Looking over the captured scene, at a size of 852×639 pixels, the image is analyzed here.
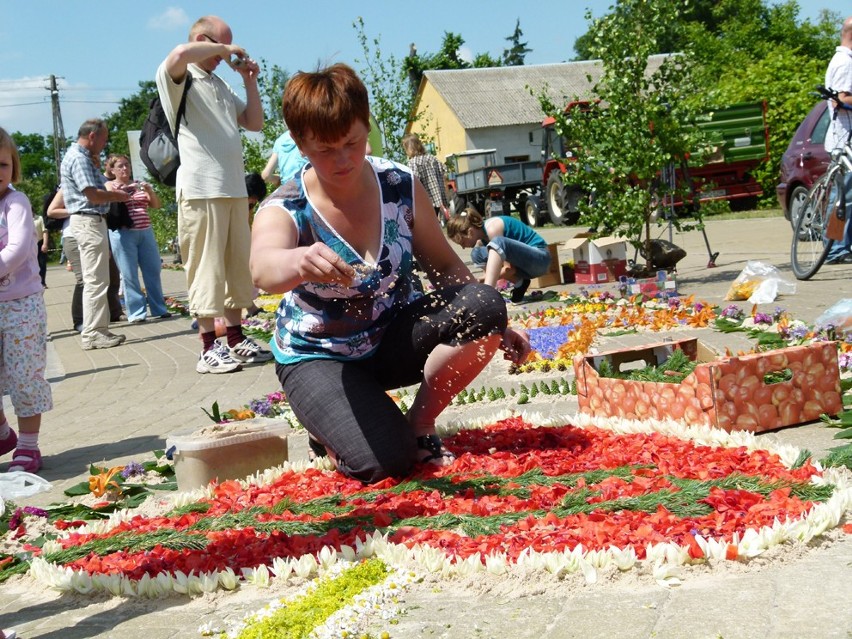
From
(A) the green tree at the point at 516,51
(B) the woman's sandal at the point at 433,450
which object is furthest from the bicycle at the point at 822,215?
(A) the green tree at the point at 516,51

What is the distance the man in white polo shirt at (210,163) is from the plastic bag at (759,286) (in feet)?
14.6

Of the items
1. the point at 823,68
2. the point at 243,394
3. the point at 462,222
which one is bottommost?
the point at 243,394

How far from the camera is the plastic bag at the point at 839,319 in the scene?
22.5ft

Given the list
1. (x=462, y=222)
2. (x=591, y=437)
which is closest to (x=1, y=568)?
(x=591, y=437)

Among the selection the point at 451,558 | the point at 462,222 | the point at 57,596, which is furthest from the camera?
the point at 462,222

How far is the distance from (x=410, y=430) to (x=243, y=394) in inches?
123

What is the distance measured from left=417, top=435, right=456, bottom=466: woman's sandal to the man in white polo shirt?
12.2ft

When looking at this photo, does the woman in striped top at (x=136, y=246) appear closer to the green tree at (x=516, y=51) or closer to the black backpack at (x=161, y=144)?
the black backpack at (x=161, y=144)

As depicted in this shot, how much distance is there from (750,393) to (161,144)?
16.6 feet

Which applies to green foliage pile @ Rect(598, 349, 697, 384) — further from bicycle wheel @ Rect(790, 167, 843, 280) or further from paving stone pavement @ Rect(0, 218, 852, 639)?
bicycle wheel @ Rect(790, 167, 843, 280)

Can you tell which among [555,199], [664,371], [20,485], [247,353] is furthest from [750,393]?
[555,199]

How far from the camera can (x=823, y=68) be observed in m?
30.8

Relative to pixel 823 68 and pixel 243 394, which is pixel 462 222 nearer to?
pixel 243 394

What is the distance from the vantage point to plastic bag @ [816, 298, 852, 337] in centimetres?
684
